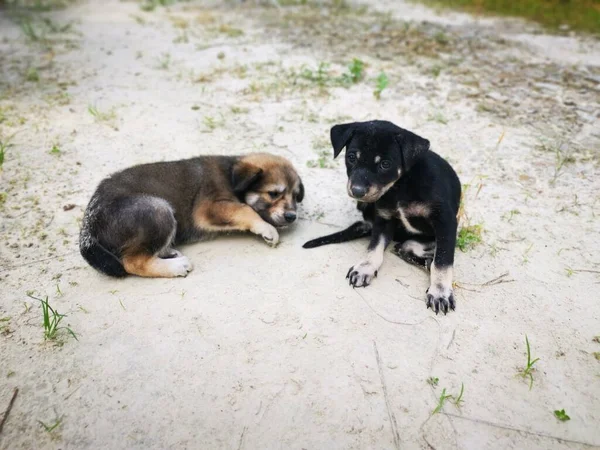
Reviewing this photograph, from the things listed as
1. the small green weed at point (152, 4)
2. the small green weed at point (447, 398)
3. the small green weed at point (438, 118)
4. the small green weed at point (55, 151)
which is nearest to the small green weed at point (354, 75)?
the small green weed at point (438, 118)

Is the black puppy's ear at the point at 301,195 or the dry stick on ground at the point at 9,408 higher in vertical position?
the black puppy's ear at the point at 301,195

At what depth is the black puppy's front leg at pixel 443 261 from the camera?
3539 millimetres

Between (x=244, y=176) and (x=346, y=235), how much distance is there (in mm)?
1126

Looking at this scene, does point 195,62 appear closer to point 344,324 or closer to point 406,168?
point 406,168

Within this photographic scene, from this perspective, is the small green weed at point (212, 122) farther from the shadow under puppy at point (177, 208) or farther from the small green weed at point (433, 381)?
the small green weed at point (433, 381)

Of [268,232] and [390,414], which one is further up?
[268,232]

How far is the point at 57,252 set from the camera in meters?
4.21

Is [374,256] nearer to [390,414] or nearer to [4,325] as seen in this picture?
[390,414]

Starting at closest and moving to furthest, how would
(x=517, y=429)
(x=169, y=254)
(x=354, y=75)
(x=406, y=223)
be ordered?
(x=517, y=429), (x=406, y=223), (x=169, y=254), (x=354, y=75)

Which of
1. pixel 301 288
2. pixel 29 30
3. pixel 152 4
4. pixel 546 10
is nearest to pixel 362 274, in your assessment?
pixel 301 288

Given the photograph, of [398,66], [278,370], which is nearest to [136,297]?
[278,370]

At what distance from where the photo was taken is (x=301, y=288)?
3732 mm

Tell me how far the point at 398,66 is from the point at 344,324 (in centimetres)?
611

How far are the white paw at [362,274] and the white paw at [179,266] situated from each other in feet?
4.46
